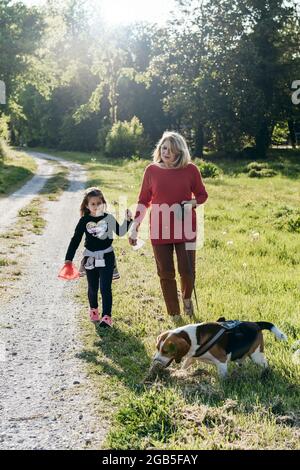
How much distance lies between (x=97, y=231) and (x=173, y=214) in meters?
1.05

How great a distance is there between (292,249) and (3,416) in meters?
8.18

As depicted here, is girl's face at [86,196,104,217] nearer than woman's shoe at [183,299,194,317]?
Yes

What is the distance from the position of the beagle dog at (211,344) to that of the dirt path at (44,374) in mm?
830

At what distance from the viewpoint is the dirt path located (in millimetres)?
3951

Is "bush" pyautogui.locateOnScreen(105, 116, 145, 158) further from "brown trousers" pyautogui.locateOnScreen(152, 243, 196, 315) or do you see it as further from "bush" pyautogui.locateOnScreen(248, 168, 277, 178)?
"brown trousers" pyautogui.locateOnScreen(152, 243, 196, 315)

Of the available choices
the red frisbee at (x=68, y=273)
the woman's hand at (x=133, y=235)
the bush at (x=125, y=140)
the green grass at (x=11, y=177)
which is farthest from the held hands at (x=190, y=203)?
the bush at (x=125, y=140)

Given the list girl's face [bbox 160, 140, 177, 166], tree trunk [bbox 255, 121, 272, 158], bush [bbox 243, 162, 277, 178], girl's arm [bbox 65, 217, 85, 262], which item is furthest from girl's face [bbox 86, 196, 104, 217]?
tree trunk [bbox 255, 121, 272, 158]

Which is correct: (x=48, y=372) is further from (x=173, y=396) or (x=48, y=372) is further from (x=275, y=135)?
(x=275, y=135)

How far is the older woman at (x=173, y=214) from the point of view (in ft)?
21.8

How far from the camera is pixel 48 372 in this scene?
520 cm

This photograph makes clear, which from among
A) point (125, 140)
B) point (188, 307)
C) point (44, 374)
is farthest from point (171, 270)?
point (125, 140)

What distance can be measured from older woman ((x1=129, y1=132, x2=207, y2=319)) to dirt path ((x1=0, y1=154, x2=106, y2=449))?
1.47 m

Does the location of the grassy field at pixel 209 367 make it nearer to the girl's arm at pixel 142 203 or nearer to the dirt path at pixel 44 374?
the dirt path at pixel 44 374

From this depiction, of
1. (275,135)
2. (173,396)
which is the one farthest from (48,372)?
(275,135)
